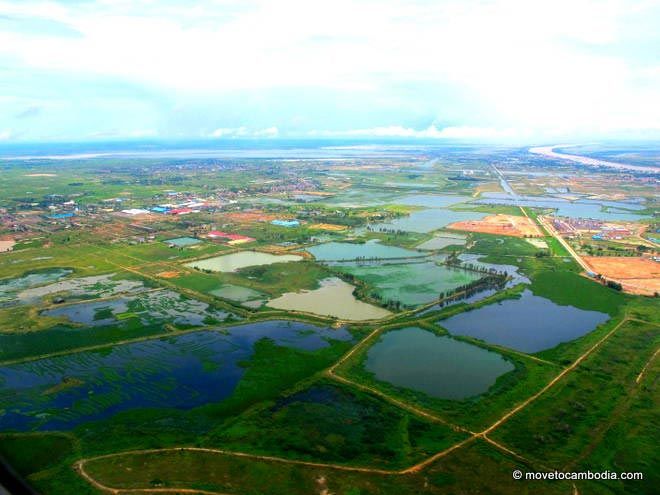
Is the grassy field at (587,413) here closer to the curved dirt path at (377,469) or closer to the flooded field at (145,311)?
the curved dirt path at (377,469)

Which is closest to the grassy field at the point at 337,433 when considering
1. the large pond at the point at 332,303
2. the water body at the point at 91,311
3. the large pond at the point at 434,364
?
the large pond at the point at 434,364

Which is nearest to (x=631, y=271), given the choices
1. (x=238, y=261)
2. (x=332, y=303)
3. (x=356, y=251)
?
(x=356, y=251)

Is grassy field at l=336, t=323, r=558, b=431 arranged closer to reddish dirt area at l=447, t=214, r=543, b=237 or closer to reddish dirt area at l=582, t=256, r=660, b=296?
reddish dirt area at l=582, t=256, r=660, b=296

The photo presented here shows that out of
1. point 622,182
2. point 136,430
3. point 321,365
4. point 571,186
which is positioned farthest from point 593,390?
point 622,182

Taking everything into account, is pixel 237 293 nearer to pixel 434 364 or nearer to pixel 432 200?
pixel 434 364

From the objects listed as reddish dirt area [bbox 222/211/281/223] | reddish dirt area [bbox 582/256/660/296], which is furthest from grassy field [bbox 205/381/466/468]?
reddish dirt area [bbox 222/211/281/223]
